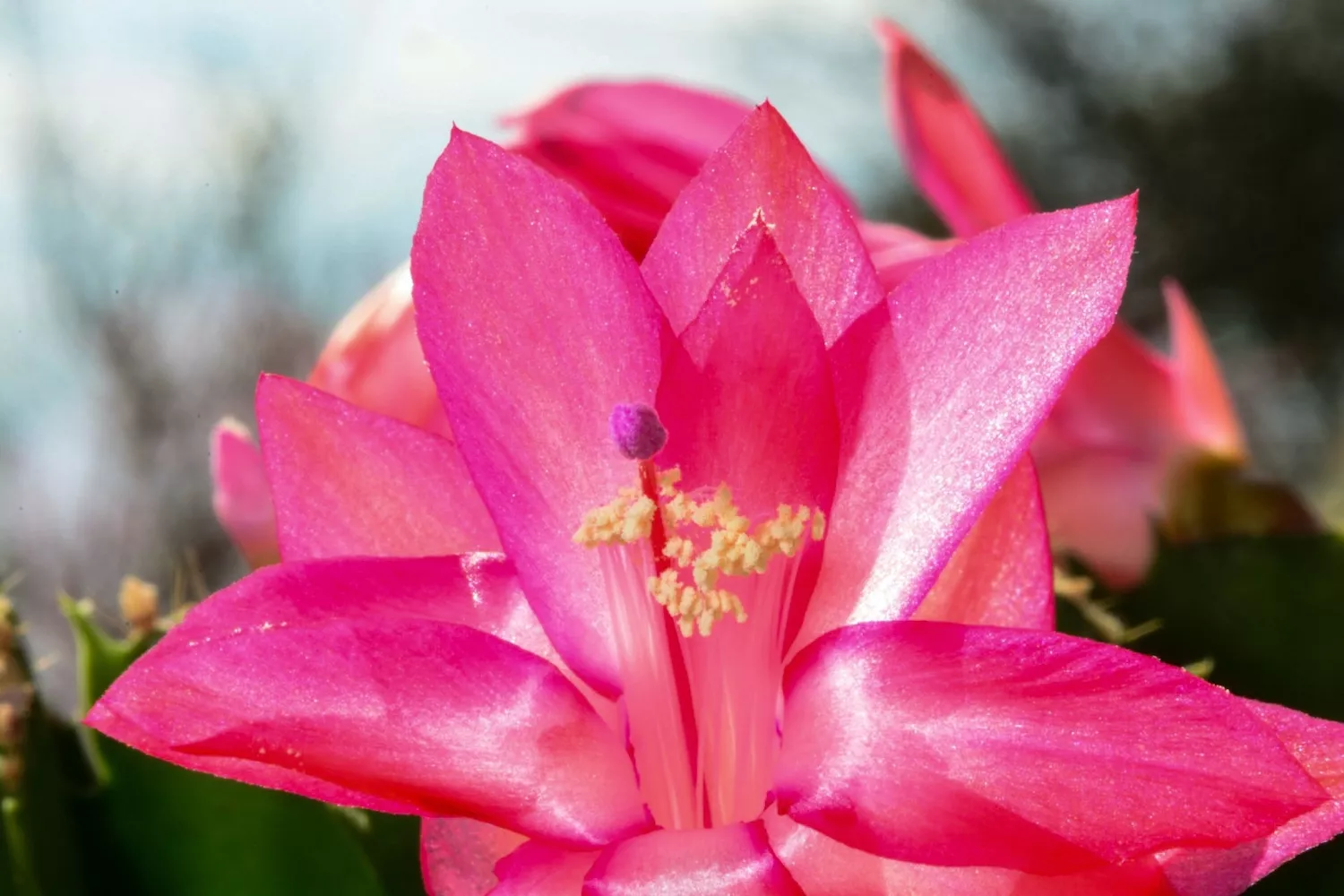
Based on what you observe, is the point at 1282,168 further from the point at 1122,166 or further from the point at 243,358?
the point at 243,358

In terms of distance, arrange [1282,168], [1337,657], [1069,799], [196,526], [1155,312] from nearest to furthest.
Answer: [1069,799] < [1337,657] < [1155,312] < [196,526] < [1282,168]

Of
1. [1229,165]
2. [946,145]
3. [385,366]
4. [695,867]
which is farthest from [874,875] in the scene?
[1229,165]

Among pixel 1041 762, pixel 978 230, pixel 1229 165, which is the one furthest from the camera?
pixel 1229 165

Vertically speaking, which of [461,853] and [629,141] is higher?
[629,141]

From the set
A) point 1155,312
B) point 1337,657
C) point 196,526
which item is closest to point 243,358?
point 196,526

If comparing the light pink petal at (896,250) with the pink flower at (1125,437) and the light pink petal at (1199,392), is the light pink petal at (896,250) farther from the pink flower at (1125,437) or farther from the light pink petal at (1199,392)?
the light pink petal at (1199,392)

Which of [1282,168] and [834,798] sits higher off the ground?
[834,798]

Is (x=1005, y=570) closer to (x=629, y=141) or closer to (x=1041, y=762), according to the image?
(x=1041, y=762)
